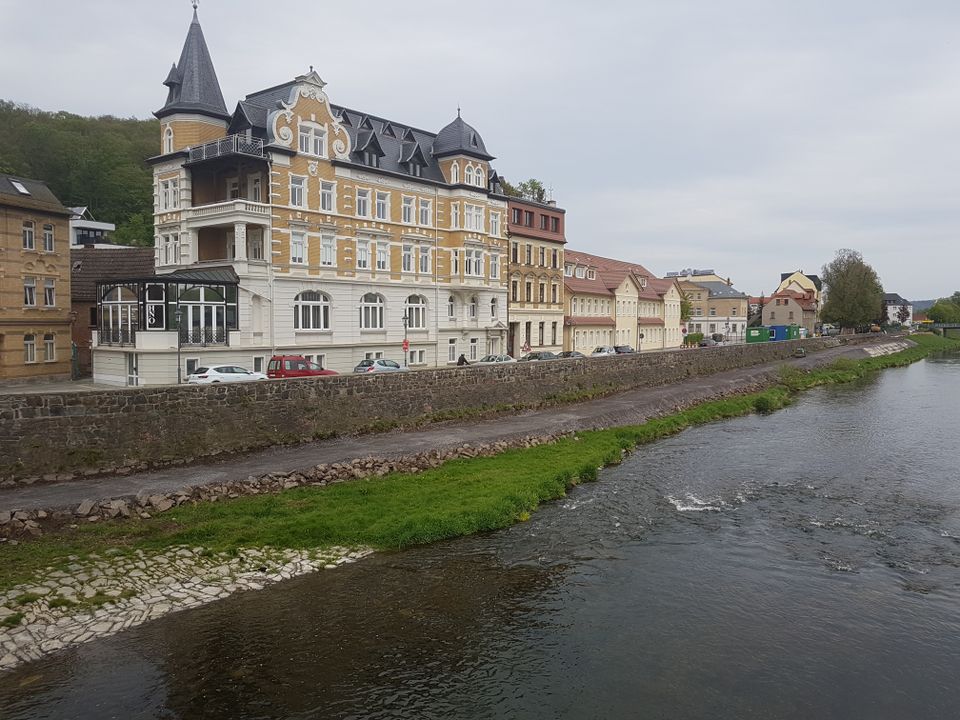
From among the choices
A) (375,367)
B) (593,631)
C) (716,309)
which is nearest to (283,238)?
(375,367)

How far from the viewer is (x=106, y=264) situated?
4656cm

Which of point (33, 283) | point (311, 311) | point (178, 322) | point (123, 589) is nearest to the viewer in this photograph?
point (123, 589)

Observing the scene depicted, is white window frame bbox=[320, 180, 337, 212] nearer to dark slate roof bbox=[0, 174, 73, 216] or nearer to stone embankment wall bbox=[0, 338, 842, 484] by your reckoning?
dark slate roof bbox=[0, 174, 73, 216]

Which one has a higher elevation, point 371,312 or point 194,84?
point 194,84

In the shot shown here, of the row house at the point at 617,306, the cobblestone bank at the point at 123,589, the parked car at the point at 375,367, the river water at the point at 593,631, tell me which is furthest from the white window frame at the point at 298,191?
the row house at the point at 617,306

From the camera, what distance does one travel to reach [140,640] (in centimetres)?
1288

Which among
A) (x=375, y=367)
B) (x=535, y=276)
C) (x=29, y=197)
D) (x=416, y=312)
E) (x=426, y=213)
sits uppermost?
(x=426, y=213)

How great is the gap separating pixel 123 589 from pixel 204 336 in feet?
77.0

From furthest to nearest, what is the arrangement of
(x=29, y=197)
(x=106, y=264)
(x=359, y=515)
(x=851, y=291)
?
(x=851, y=291) → (x=106, y=264) → (x=29, y=197) → (x=359, y=515)

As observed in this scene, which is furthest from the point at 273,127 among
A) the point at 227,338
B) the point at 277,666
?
the point at 277,666

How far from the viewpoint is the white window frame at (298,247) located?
39688mm

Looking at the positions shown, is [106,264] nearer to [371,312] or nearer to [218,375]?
[371,312]

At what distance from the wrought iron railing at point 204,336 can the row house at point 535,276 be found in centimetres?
2545

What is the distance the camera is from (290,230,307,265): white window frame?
39688 millimetres
